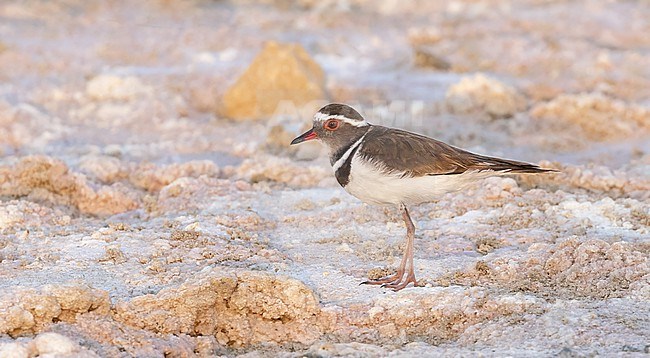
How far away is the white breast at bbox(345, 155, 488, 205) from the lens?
4.05m

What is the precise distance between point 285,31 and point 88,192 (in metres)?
5.59

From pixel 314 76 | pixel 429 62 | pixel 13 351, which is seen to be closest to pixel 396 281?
pixel 13 351

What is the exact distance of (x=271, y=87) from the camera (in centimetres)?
745

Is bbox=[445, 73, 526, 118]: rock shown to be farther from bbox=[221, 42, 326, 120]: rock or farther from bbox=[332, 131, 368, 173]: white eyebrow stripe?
bbox=[332, 131, 368, 173]: white eyebrow stripe

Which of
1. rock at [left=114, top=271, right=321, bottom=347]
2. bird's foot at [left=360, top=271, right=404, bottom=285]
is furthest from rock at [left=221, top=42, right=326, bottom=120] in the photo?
rock at [left=114, top=271, right=321, bottom=347]

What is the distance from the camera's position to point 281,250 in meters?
4.40

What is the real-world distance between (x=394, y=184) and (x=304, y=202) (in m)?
1.16

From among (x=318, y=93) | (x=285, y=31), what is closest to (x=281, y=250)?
(x=318, y=93)

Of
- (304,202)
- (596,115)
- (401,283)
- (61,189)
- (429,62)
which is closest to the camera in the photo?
(401,283)

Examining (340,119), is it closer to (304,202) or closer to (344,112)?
(344,112)

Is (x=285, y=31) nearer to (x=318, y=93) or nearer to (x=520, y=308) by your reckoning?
(x=318, y=93)

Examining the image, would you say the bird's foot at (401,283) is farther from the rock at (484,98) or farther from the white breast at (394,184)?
the rock at (484,98)

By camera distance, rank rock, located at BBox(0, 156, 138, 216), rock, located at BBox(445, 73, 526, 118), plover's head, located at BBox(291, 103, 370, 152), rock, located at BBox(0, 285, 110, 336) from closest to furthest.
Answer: rock, located at BBox(0, 285, 110, 336)
plover's head, located at BBox(291, 103, 370, 152)
rock, located at BBox(0, 156, 138, 216)
rock, located at BBox(445, 73, 526, 118)

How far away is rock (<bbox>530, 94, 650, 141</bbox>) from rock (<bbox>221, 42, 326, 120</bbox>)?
2.03 meters
